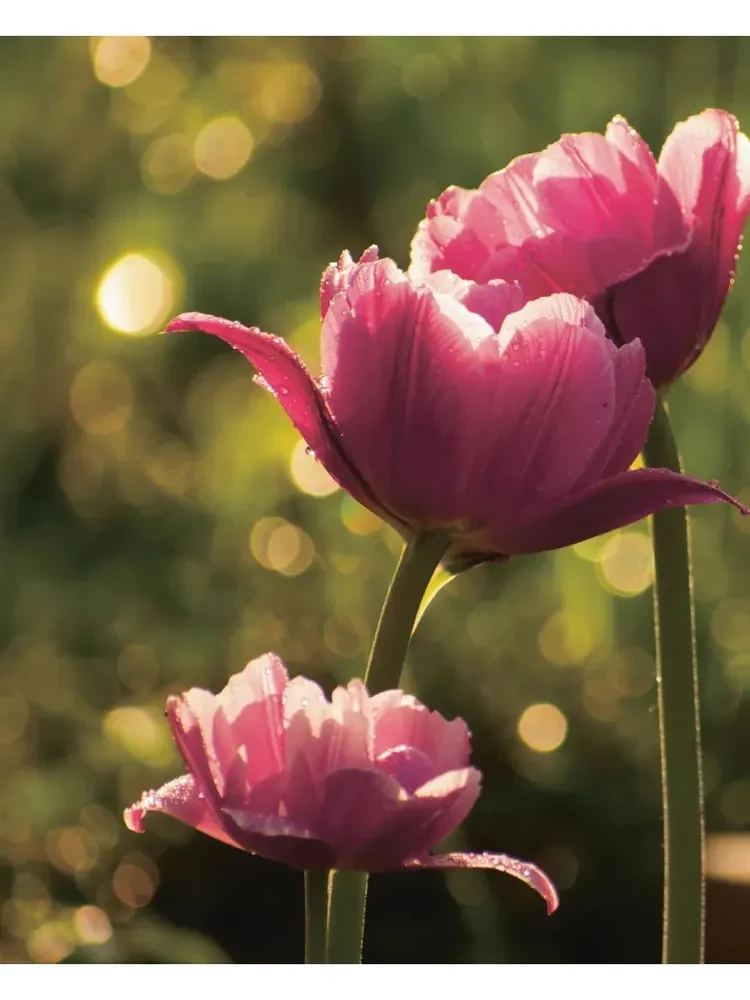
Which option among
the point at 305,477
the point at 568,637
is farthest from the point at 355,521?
the point at 568,637

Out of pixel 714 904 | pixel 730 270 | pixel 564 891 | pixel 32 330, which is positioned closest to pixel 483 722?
pixel 564 891

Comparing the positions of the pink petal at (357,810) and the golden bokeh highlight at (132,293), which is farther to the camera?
the golden bokeh highlight at (132,293)

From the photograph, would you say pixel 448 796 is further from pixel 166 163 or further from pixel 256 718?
pixel 166 163

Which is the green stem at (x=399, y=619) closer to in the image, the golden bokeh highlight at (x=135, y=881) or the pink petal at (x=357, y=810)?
the pink petal at (x=357, y=810)

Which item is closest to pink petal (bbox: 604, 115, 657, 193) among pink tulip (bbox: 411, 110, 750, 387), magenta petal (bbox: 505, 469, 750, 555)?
pink tulip (bbox: 411, 110, 750, 387)

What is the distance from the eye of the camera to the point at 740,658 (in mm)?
1021

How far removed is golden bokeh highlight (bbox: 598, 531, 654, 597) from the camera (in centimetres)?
110

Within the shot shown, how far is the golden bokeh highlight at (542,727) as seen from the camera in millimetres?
1063

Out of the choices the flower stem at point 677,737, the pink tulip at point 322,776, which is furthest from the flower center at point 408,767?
the flower stem at point 677,737

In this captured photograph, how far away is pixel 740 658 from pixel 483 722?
7.4 inches

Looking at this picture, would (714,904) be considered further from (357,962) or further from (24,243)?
(24,243)

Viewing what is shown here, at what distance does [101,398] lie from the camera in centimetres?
104

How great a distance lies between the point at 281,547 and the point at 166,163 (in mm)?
289

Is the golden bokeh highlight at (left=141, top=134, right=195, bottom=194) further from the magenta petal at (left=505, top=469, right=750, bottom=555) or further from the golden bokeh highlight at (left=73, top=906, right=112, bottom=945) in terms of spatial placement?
the magenta petal at (left=505, top=469, right=750, bottom=555)
